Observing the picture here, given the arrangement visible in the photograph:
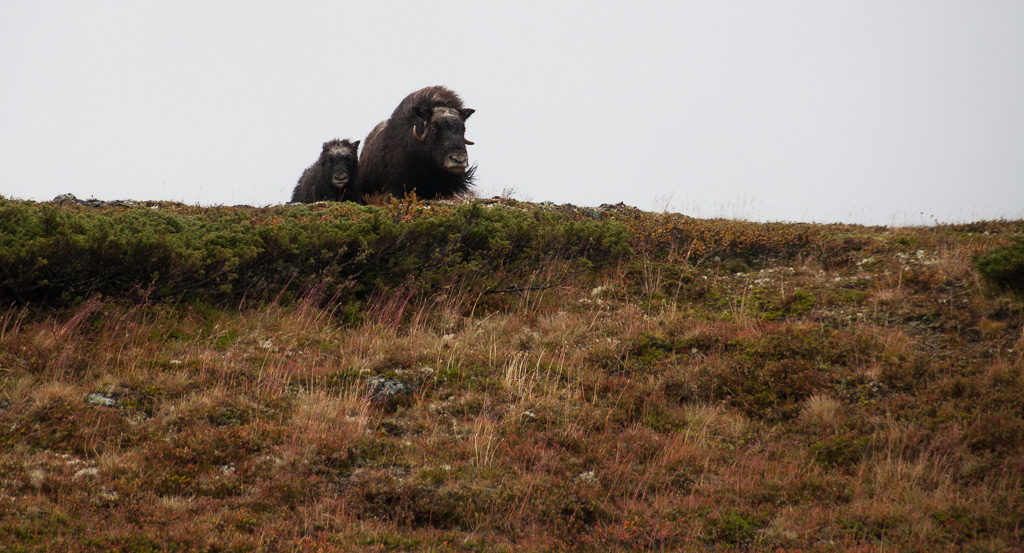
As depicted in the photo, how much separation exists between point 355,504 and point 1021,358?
636cm

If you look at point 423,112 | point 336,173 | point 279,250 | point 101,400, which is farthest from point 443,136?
point 101,400

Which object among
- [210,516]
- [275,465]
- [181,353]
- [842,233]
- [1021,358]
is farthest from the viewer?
[842,233]

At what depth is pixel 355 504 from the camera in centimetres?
455

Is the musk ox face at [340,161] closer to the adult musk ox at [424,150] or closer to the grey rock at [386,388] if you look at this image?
the adult musk ox at [424,150]

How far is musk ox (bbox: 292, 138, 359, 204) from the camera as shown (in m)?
16.2

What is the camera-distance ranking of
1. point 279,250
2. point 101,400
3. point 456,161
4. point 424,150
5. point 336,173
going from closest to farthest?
point 101,400, point 279,250, point 456,161, point 424,150, point 336,173

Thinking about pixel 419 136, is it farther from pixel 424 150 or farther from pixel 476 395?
pixel 476 395

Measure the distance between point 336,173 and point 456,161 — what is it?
3.65 m

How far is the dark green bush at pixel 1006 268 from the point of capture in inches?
290

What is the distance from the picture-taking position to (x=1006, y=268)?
24.3ft

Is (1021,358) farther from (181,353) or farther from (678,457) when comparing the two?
(181,353)

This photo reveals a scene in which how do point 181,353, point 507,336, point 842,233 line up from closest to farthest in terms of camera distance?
point 181,353 < point 507,336 < point 842,233

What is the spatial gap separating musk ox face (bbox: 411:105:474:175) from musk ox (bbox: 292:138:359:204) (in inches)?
100

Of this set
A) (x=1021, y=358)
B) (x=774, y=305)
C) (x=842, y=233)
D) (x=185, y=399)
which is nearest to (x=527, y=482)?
(x=185, y=399)
